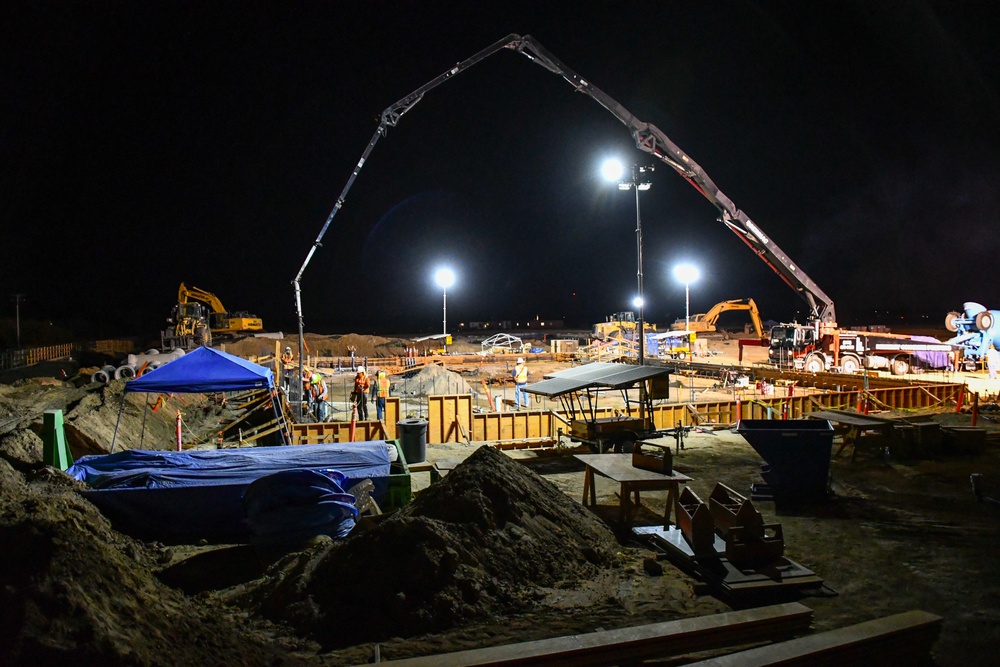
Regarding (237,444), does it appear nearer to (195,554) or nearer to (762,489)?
(195,554)

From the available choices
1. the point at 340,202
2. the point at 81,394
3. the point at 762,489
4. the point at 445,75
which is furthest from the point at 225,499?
the point at 445,75

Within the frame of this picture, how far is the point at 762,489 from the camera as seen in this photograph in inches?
415

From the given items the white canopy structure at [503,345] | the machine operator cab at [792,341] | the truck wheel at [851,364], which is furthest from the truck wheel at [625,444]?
the white canopy structure at [503,345]

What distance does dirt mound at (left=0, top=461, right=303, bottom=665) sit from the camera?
12.3 ft

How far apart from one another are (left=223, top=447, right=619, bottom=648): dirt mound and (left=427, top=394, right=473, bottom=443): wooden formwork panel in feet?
30.1

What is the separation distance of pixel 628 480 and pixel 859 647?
3.59 metres

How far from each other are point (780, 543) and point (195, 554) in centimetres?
760

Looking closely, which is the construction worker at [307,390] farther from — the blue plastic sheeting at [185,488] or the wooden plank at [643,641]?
the wooden plank at [643,641]

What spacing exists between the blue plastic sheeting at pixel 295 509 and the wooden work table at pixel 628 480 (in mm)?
3814

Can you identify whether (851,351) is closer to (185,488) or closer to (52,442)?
(185,488)

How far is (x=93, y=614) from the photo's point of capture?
404 centimetres

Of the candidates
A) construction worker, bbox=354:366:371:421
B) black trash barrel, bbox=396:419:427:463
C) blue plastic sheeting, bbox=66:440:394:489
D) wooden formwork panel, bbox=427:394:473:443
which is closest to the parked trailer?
wooden formwork panel, bbox=427:394:473:443

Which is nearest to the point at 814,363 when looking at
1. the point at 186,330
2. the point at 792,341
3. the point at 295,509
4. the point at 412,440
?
the point at 792,341

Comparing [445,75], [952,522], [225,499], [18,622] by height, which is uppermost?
[445,75]
